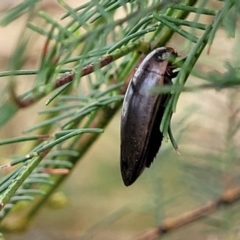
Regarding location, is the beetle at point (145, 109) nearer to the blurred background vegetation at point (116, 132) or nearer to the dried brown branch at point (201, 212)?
the blurred background vegetation at point (116, 132)

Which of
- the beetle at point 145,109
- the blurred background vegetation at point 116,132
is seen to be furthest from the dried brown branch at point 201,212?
the beetle at point 145,109

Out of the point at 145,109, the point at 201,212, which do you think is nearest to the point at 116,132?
the point at 201,212

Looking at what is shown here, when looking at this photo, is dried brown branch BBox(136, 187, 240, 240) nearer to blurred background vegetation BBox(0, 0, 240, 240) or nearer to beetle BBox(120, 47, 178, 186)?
blurred background vegetation BBox(0, 0, 240, 240)

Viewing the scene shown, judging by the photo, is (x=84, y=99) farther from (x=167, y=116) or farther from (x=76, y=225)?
(x=76, y=225)

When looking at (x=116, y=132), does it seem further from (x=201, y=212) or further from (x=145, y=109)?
(x=145, y=109)

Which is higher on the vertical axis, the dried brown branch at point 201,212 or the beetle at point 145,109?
the beetle at point 145,109

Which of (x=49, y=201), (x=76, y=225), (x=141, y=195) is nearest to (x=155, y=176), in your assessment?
(x=49, y=201)

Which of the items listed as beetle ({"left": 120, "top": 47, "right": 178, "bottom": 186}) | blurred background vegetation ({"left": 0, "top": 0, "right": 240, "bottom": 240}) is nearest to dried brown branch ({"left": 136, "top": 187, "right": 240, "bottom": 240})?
→ blurred background vegetation ({"left": 0, "top": 0, "right": 240, "bottom": 240})
